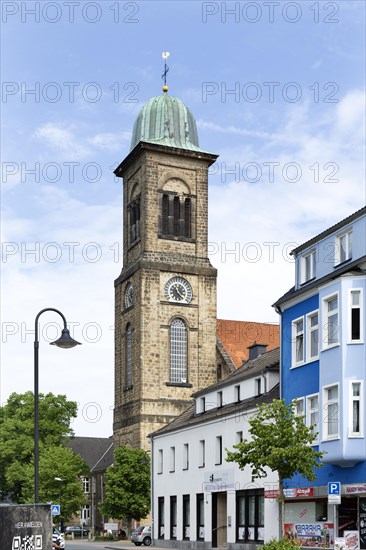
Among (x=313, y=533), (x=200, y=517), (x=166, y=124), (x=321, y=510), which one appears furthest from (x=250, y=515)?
(x=166, y=124)

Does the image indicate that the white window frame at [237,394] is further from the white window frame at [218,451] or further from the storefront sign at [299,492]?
the storefront sign at [299,492]

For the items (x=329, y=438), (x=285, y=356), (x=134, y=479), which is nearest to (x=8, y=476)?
(x=134, y=479)

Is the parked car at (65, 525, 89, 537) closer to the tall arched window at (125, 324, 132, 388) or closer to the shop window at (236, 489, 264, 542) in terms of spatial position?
the tall arched window at (125, 324, 132, 388)

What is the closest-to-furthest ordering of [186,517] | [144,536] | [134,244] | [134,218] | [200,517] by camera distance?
[200,517], [186,517], [144,536], [134,244], [134,218]

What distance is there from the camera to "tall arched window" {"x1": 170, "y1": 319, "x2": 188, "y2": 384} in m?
77.1

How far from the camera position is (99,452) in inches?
4943

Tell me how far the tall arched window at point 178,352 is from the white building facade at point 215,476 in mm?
19034

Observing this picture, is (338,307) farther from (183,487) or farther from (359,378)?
(183,487)

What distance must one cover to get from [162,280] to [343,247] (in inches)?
1715

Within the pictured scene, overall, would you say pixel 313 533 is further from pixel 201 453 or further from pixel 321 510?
pixel 201 453

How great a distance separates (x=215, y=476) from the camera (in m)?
47.3

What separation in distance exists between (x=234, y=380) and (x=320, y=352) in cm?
1280

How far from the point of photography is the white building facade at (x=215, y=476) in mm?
43009

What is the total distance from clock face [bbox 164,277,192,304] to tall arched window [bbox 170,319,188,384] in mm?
1741
